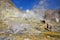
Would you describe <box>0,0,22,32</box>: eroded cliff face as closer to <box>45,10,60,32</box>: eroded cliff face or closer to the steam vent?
the steam vent

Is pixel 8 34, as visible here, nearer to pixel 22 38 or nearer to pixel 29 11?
pixel 22 38

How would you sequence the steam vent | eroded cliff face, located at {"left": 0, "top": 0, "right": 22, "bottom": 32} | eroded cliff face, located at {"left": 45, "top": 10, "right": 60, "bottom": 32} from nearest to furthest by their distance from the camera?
the steam vent < eroded cliff face, located at {"left": 0, "top": 0, "right": 22, "bottom": 32} < eroded cliff face, located at {"left": 45, "top": 10, "right": 60, "bottom": 32}

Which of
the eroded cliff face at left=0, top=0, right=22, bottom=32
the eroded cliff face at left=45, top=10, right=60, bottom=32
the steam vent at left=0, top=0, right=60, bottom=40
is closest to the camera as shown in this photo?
the steam vent at left=0, top=0, right=60, bottom=40

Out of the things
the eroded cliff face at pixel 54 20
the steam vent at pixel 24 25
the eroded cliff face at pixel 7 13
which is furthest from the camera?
the eroded cliff face at pixel 54 20

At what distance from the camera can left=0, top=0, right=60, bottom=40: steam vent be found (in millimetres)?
12336

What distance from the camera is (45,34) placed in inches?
504

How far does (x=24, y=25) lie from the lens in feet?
43.7

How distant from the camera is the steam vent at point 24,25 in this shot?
12.3 meters

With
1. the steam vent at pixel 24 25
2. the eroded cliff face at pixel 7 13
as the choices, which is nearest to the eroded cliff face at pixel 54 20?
the steam vent at pixel 24 25

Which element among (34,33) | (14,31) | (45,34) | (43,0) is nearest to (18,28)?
(14,31)

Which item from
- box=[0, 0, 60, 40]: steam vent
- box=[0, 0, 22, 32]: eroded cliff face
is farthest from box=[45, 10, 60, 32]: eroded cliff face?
box=[0, 0, 22, 32]: eroded cliff face

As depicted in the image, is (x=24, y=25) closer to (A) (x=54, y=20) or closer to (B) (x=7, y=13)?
(B) (x=7, y=13)

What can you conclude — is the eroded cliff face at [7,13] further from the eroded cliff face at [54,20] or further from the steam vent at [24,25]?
the eroded cliff face at [54,20]

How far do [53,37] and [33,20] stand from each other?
2.42m
